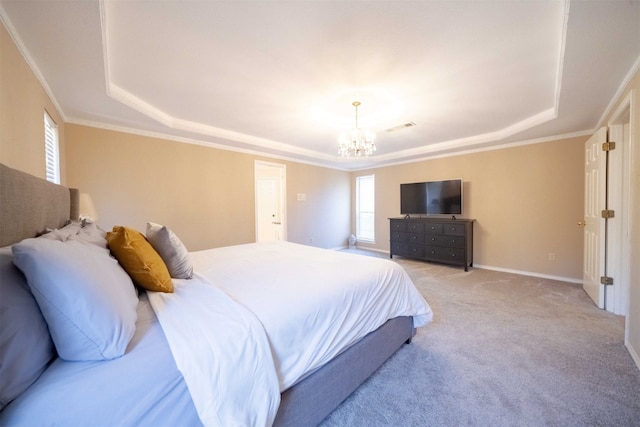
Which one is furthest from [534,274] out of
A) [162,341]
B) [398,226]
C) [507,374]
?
[162,341]

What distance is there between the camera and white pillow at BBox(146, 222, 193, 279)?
1609 mm

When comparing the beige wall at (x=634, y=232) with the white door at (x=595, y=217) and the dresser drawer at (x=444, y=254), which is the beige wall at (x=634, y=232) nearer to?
the white door at (x=595, y=217)

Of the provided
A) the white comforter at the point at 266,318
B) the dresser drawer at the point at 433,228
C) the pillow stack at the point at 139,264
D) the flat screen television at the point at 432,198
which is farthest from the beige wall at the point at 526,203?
the pillow stack at the point at 139,264

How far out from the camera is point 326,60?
1.98 m

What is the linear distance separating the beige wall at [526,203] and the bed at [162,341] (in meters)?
3.92

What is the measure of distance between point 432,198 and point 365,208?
1.96 m

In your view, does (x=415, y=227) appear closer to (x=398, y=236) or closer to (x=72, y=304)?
(x=398, y=236)

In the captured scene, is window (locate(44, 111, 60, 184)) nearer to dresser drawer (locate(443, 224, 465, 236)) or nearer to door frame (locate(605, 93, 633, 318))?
dresser drawer (locate(443, 224, 465, 236))

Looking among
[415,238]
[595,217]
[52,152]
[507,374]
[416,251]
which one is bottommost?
[507,374]

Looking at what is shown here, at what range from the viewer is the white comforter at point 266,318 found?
2.84ft

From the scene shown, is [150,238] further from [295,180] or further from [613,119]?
[613,119]

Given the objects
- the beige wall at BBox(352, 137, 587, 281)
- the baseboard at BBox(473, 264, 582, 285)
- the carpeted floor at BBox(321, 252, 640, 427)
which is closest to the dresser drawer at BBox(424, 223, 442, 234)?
the beige wall at BBox(352, 137, 587, 281)

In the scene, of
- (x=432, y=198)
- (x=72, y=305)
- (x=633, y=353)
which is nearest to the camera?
(x=72, y=305)

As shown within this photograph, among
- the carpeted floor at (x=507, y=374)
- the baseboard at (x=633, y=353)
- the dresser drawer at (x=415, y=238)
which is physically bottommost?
the carpeted floor at (x=507, y=374)
